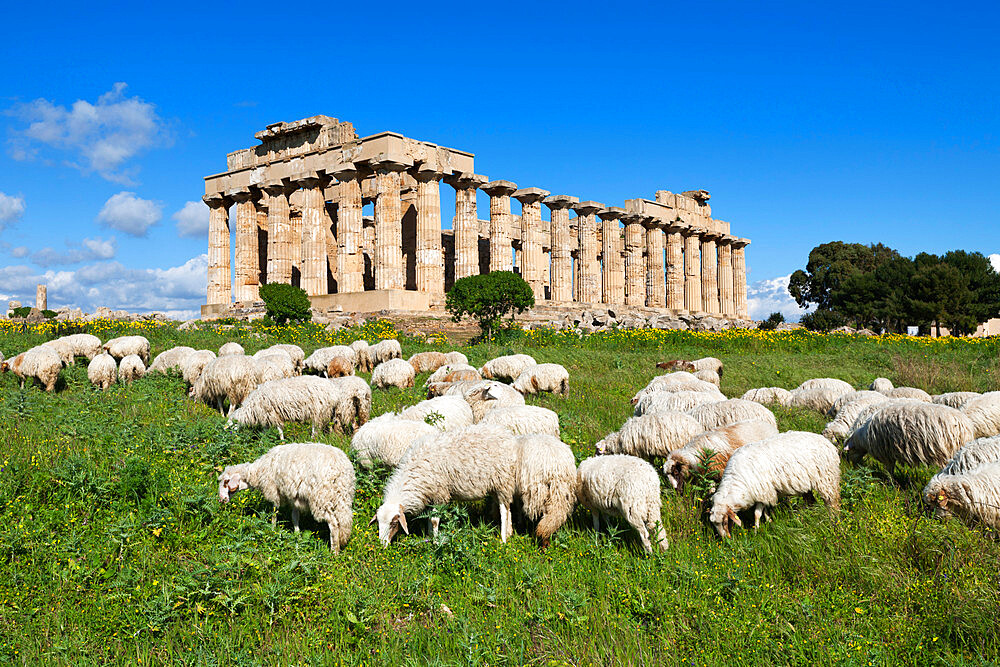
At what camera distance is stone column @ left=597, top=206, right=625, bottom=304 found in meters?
45.0

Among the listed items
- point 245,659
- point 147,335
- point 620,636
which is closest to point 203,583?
point 245,659

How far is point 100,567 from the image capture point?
5.66 metres

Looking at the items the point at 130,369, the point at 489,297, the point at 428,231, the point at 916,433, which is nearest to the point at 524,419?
the point at 916,433

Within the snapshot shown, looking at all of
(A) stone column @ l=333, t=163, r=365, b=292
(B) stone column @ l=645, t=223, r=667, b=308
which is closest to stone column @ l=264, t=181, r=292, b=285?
(A) stone column @ l=333, t=163, r=365, b=292

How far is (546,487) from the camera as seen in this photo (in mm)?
6355

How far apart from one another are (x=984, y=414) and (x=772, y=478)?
3.53 metres

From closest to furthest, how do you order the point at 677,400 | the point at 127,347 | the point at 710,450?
1. the point at 710,450
2. the point at 677,400
3. the point at 127,347

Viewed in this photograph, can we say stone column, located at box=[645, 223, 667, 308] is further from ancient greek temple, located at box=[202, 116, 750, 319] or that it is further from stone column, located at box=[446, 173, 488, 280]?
stone column, located at box=[446, 173, 488, 280]

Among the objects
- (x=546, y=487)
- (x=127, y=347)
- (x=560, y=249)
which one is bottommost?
A: (x=546, y=487)

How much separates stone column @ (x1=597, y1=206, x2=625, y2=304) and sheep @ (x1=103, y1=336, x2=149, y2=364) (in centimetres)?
3402

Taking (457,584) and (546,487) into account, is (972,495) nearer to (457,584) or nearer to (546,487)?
(546,487)

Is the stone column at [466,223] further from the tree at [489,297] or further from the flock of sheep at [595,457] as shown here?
the flock of sheep at [595,457]

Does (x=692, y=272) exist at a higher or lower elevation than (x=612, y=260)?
lower

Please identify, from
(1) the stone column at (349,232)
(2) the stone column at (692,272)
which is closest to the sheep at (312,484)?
(1) the stone column at (349,232)
